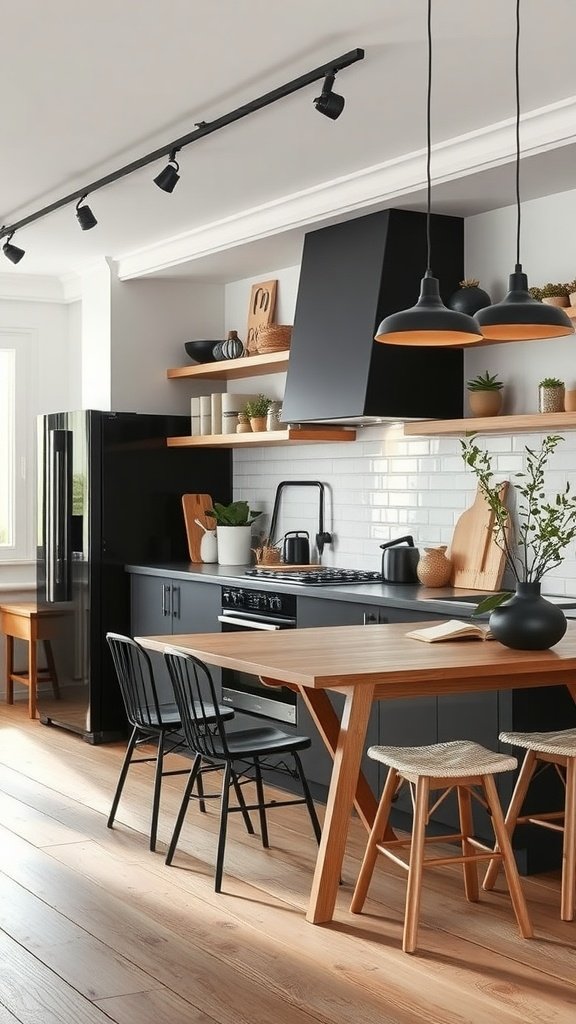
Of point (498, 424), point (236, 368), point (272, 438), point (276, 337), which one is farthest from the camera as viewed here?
point (236, 368)

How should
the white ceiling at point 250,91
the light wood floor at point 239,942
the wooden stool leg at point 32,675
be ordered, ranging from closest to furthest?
the light wood floor at point 239,942
the white ceiling at point 250,91
the wooden stool leg at point 32,675

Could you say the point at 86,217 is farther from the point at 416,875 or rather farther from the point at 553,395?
the point at 416,875

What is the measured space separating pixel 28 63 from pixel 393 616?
8.25 ft

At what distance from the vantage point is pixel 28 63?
410 cm

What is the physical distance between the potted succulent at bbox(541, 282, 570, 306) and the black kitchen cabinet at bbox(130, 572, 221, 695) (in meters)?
2.28

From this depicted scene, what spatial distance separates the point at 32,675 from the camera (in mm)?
7676

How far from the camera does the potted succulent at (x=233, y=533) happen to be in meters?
7.06

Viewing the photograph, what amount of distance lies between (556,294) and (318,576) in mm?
1782

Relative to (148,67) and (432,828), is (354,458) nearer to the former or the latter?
(432,828)

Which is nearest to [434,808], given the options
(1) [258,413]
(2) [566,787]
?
(2) [566,787]

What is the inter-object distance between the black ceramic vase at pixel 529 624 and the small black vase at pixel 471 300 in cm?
174

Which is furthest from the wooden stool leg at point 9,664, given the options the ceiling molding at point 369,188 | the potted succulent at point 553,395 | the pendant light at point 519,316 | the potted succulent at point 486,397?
the pendant light at point 519,316

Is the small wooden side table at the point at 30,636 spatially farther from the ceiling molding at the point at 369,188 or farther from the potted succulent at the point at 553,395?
the potted succulent at the point at 553,395

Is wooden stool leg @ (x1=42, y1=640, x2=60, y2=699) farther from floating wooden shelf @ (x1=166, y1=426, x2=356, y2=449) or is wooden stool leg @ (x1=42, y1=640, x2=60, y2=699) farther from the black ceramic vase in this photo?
the black ceramic vase
